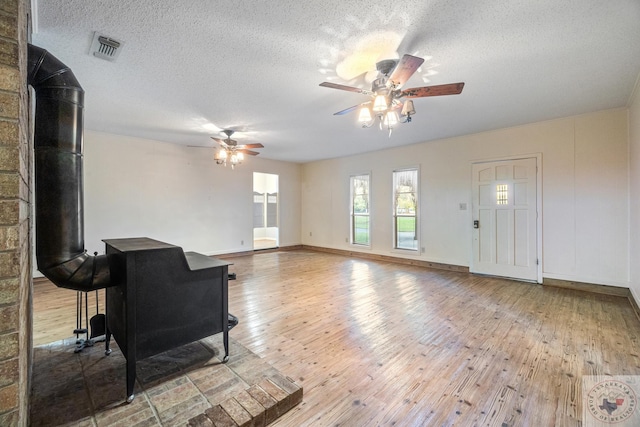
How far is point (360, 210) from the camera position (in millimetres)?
7254

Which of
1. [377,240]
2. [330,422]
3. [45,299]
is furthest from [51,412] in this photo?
[377,240]

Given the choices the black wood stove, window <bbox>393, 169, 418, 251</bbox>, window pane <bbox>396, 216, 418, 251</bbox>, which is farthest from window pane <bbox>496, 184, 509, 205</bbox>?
the black wood stove

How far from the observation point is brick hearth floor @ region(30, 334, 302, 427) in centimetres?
157

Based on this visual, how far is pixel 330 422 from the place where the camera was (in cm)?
159

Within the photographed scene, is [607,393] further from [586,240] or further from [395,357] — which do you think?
[586,240]

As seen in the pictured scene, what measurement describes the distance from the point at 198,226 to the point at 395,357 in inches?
216

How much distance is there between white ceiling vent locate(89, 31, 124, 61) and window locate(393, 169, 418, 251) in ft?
17.7

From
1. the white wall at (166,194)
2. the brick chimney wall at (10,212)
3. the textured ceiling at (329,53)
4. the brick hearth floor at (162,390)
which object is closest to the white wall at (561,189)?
the textured ceiling at (329,53)

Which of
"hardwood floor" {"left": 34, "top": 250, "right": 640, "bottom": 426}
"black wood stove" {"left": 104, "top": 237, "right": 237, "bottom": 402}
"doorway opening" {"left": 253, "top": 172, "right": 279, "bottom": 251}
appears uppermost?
"doorway opening" {"left": 253, "top": 172, "right": 279, "bottom": 251}

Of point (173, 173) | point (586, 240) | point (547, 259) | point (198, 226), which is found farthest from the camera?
point (198, 226)

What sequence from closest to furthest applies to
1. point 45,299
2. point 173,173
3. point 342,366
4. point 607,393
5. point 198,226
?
point 607,393, point 342,366, point 45,299, point 173,173, point 198,226

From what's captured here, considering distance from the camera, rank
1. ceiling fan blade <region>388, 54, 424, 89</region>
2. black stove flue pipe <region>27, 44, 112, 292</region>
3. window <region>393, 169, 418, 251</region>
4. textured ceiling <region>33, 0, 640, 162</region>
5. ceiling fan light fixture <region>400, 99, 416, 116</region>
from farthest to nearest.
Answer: window <region>393, 169, 418, 251</region>, ceiling fan light fixture <region>400, 99, 416, 116</region>, ceiling fan blade <region>388, 54, 424, 89</region>, textured ceiling <region>33, 0, 640, 162</region>, black stove flue pipe <region>27, 44, 112, 292</region>

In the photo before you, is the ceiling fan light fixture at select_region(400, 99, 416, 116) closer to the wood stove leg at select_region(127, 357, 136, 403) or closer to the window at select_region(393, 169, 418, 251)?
the wood stove leg at select_region(127, 357, 136, 403)

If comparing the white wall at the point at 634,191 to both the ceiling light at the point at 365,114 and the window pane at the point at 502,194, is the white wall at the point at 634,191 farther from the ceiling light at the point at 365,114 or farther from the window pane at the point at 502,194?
the ceiling light at the point at 365,114
